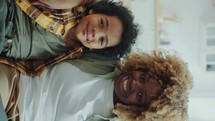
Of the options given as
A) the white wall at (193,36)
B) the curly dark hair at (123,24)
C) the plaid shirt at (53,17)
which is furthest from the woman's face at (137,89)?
the white wall at (193,36)

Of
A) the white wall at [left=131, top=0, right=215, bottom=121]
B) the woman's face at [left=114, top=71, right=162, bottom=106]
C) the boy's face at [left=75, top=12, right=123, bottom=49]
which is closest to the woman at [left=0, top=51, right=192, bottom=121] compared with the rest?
the woman's face at [left=114, top=71, right=162, bottom=106]

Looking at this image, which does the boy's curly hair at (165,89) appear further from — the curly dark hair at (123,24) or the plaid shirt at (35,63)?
the plaid shirt at (35,63)

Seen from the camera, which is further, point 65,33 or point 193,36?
point 193,36

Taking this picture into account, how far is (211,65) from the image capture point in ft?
10.3

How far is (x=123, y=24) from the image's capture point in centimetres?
121

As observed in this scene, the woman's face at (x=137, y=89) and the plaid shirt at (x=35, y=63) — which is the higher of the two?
the plaid shirt at (x=35, y=63)

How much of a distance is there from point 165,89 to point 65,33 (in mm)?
390

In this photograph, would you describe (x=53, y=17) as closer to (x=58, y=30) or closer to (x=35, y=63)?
(x=58, y=30)

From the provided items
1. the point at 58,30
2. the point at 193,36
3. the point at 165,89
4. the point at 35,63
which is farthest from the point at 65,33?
the point at 193,36

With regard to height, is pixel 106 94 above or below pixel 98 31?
below

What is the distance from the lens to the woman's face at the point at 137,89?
1.09 metres

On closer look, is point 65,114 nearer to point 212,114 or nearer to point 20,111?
point 20,111

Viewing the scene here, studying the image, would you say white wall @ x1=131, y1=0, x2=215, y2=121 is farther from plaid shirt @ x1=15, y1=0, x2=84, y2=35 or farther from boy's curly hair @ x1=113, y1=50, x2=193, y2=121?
plaid shirt @ x1=15, y1=0, x2=84, y2=35

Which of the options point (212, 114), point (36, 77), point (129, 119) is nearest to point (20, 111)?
point (36, 77)
